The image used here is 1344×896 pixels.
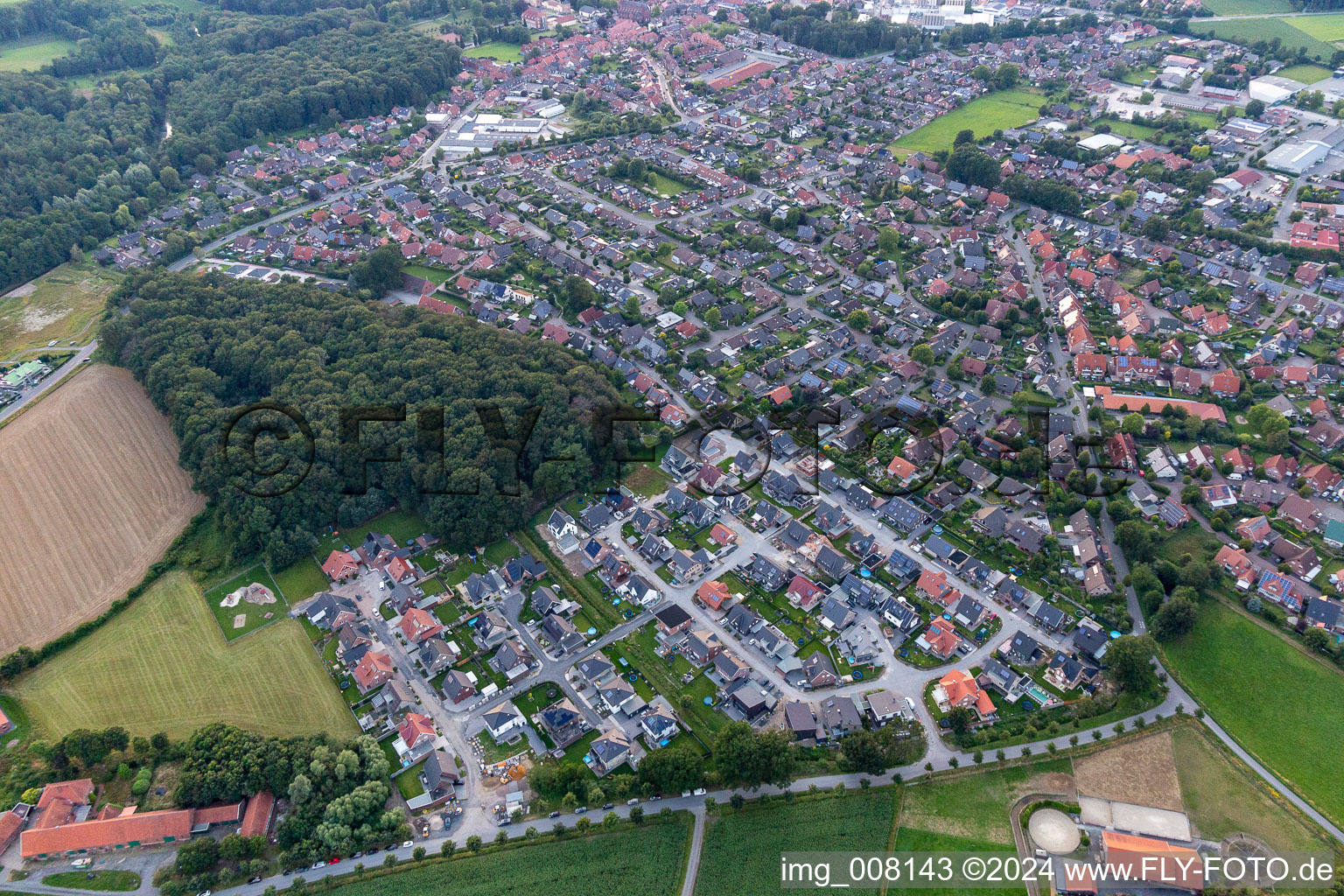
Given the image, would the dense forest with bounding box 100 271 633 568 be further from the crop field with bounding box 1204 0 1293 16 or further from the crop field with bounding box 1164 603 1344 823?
the crop field with bounding box 1204 0 1293 16

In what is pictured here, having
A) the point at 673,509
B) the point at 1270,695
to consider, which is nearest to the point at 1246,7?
the point at 1270,695

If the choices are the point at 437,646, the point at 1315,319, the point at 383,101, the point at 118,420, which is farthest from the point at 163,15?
the point at 1315,319

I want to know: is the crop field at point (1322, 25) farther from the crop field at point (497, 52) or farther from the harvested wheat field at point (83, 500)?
the harvested wheat field at point (83, 500)

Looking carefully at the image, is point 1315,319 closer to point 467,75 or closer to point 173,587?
point 173,587

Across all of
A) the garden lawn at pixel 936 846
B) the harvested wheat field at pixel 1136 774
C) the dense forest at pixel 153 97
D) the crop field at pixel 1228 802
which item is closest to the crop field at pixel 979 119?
the dense forest at pixel 153 97

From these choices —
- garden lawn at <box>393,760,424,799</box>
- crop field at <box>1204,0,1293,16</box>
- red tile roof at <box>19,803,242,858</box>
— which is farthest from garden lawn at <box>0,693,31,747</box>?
crop field at <box>1204,0,1293,16</box>
